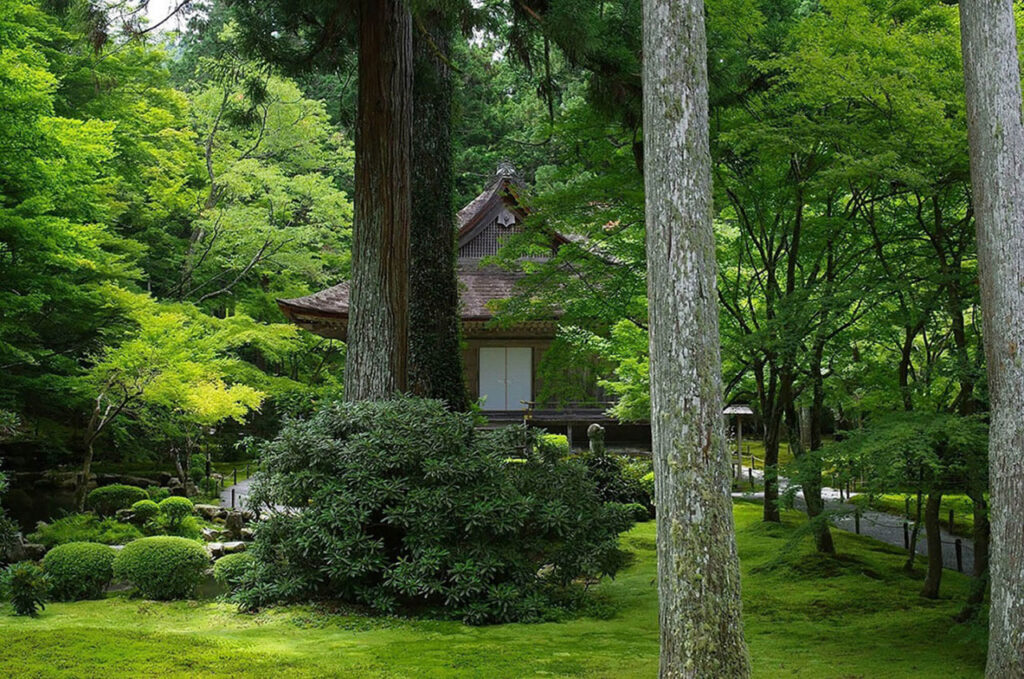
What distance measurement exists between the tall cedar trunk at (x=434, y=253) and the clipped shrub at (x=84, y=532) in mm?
5047

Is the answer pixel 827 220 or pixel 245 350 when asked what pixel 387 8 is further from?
pixel 245 350

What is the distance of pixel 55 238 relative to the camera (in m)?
12.5

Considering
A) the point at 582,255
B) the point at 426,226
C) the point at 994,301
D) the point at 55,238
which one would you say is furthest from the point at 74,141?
the point at 994,301

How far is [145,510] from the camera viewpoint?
1377 cm

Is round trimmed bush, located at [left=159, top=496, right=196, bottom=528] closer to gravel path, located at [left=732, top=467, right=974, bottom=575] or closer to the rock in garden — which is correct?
the rock in garden

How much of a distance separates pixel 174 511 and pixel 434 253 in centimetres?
587

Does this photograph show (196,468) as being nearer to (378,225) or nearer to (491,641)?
(378,225)

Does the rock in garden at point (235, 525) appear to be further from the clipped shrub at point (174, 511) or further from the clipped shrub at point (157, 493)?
the clipped shrub at point (157, 493)

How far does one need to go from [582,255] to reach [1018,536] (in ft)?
23.2

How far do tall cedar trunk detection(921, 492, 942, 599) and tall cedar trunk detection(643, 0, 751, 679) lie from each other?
Result: 409 cm

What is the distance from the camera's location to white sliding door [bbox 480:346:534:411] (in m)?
22.4

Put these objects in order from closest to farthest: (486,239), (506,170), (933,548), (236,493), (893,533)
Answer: (933,548)
(893,533)
(236,493)
(506,170)
(486,239)

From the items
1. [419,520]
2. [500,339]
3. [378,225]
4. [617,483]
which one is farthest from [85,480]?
[500,339]

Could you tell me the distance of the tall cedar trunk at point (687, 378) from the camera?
4879 millimetres
